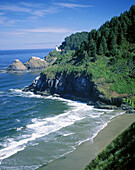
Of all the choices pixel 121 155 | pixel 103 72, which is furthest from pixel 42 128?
pixel 103 72

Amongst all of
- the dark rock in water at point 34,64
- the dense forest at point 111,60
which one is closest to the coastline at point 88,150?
the dense forest at point 111,60

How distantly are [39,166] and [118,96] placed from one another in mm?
23639

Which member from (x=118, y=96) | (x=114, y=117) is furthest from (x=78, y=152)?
(x=118, y=96)

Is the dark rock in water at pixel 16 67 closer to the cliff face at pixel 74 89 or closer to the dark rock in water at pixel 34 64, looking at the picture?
the dark rock in water at pixel 34 64

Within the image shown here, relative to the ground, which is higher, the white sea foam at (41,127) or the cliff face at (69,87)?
the cliff face at (69,87)

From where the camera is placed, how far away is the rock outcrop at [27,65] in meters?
101

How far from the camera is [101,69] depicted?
151 feet

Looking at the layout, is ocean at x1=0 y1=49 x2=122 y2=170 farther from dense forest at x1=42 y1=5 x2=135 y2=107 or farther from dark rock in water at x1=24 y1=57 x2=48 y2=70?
dark rock in water at x1=24 y1=57 x2=48 y2=70

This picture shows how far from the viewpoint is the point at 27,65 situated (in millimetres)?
105438

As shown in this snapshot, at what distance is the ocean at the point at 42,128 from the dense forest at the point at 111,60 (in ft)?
22.2

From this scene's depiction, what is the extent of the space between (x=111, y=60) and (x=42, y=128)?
90.2ft

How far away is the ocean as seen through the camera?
22.5m

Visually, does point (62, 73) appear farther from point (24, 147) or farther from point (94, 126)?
point (24, 147)

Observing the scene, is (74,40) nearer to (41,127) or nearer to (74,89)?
(74,89)
